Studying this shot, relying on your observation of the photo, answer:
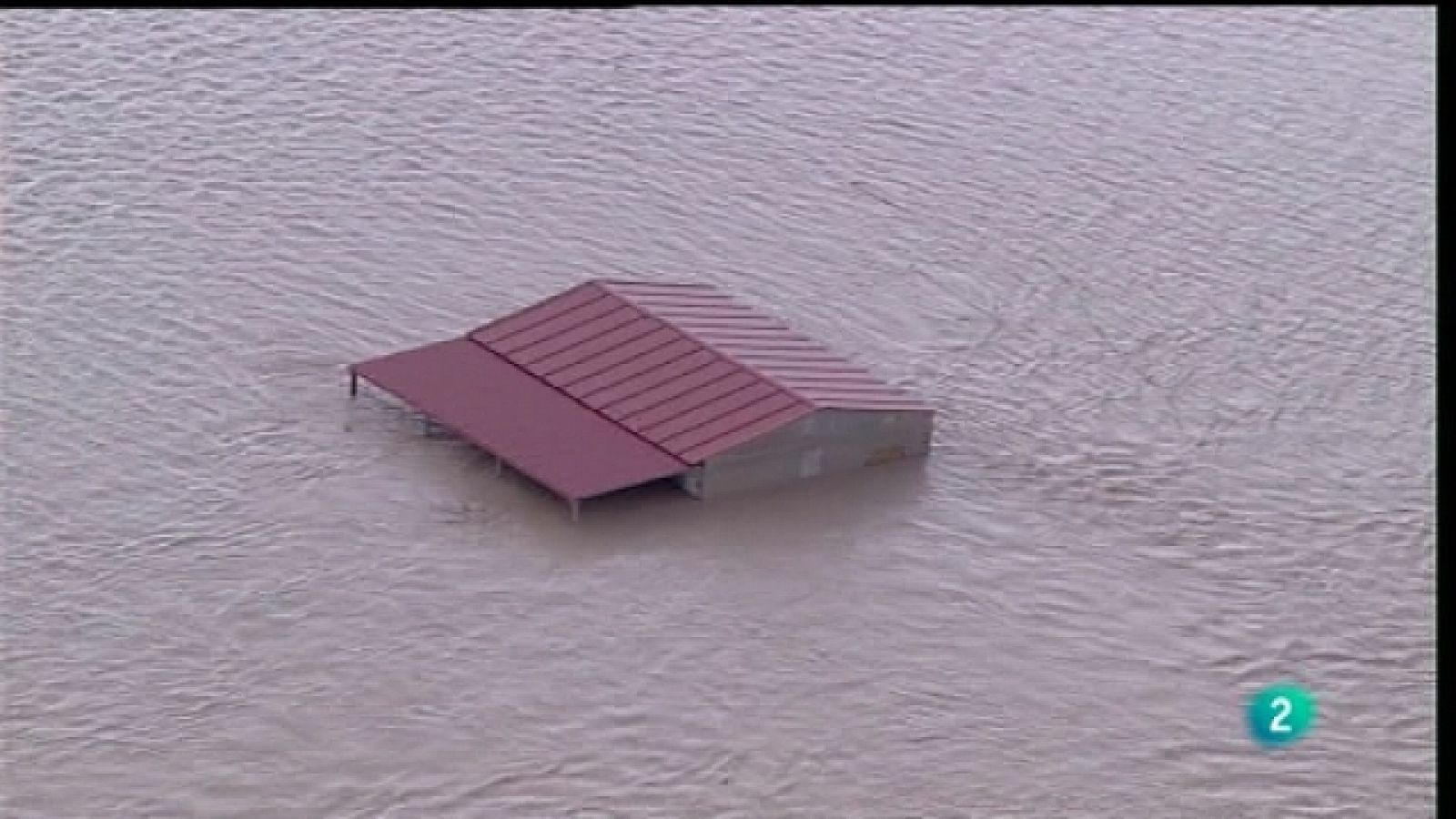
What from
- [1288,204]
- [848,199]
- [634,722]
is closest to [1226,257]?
[1288,204]

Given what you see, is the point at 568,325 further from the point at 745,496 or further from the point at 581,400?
the point at 745,496

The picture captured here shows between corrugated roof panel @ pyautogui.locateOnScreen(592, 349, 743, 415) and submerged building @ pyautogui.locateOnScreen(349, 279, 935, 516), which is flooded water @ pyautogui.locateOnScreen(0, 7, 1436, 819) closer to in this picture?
submerged building @ pyautogui.locateOnScreen(349, 279, 935, 516)

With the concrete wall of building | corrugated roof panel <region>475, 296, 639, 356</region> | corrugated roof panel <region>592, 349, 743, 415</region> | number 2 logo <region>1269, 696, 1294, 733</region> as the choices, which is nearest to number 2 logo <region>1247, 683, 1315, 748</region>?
number 2 logo <region>1269, 696, 1294, 733</region>

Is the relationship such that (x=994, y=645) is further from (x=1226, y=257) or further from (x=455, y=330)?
(x=1226, y=257)

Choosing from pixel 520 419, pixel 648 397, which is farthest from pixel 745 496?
pixel 520 419

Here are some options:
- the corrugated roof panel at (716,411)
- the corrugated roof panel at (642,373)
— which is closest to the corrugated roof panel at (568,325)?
the corrugated roof panel at (642,373)

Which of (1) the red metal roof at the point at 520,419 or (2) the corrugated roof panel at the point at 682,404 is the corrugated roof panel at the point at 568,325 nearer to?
(1) the red metal roof at the point at 520,419

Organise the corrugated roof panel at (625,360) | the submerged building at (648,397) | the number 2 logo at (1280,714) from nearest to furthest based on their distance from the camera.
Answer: the number 2 logo at (1280,714)
the submerged building at (648,397)
the corrugated roof panel at (625,360)

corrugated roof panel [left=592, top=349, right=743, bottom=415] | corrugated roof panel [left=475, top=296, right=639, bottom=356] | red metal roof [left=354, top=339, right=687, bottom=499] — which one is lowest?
red metal roof [left=354, top=339, right=687, bottom=499]

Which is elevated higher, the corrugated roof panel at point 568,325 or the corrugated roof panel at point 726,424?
the corrugated roof panel at point 568,325
